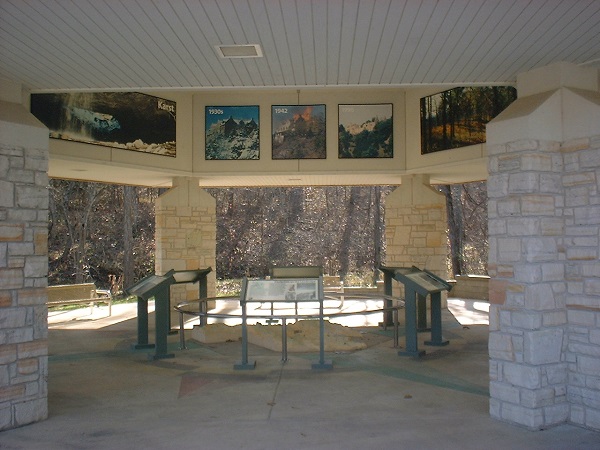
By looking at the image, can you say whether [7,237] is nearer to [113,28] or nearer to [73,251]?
[113,28]

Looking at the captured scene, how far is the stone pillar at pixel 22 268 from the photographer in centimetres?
521

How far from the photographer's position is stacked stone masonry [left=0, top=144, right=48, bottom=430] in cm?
520

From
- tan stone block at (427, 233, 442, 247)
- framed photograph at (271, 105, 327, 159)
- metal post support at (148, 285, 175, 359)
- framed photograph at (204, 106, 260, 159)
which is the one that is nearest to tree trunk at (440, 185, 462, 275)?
tan stone block at (427, 233, 442, 247)

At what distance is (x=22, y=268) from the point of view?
5.31 m

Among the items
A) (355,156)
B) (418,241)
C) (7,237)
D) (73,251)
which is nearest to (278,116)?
(355,156)

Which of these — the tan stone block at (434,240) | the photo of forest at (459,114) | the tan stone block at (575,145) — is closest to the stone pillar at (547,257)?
the tan stone block at (575,145)

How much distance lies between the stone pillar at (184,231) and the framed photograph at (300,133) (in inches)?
92.1

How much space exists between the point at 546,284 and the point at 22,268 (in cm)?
477

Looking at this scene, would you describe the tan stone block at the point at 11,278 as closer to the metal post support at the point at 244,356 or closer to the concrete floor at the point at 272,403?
the concrete floor at the point at 272,403

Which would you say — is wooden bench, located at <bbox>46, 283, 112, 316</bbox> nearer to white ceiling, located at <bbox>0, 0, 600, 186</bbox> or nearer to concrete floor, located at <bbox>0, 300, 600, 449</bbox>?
concrete floor, located at <bbox>0, 300, 600, 449</bbox>

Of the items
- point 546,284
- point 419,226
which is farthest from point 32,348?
point 419,226

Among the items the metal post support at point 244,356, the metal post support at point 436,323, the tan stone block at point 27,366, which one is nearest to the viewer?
the tan stone block at point 27,366

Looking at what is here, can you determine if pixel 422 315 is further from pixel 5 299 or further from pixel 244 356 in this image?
pixel 5 299

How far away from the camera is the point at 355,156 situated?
14.0 meters
